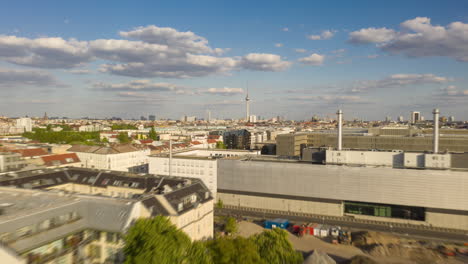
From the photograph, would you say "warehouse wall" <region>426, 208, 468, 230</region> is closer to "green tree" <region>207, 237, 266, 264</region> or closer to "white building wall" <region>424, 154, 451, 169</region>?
"white building wall" <region>424, 154, 451, 169</region>

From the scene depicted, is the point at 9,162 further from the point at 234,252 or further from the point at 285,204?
the point at 285,204

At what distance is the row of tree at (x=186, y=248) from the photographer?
19.0 m

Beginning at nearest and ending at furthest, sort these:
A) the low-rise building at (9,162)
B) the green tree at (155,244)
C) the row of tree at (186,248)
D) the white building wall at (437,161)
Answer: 1. the green tree at (155,244)
2. the row of tree at (186,248)
3. the low-rise building at (9,162)
4. the white building wall at (437,161)

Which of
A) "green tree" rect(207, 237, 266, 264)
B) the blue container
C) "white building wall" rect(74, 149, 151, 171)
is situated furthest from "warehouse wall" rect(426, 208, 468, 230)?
"white building wall" rect(74, 149, 151, 171)

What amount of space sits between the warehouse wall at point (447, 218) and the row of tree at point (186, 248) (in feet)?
89.1

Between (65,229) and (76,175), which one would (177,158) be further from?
(65,229)

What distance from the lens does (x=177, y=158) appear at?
192ft

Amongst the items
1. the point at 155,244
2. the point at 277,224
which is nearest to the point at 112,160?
the point at 277,224

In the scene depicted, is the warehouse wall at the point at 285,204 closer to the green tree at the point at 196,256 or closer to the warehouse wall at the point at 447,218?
the warehouse wall at the point at 447,218

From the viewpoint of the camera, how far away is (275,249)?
2614 centimetres

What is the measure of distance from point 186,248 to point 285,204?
32776mm

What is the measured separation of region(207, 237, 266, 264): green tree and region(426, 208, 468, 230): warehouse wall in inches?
1218

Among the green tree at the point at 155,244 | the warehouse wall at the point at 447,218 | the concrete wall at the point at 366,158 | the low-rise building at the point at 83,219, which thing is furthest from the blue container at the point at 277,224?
the green tree at the point at 155,244

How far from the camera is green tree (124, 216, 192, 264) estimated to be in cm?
1856
